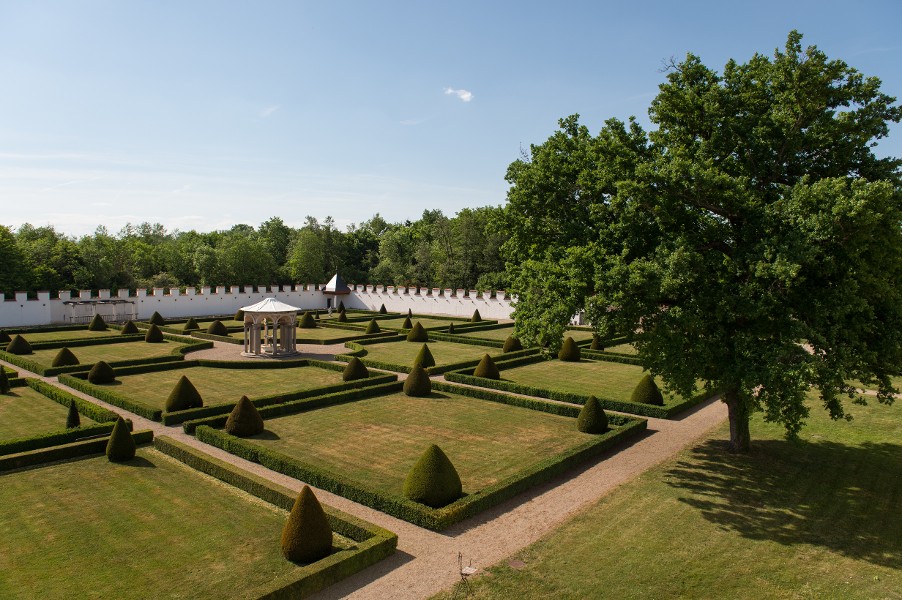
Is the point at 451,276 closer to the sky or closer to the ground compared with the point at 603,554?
closer to the sky

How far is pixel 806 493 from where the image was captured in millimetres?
15445

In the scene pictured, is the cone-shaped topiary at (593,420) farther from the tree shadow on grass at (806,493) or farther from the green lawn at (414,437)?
the tree shadow on grass at (806,493)

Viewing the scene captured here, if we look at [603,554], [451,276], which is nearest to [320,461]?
[603,554]

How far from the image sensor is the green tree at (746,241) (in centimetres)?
1366

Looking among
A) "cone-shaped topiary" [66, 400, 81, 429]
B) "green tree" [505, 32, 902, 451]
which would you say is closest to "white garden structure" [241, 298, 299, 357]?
"cone-shaped topiary" [66, 400, 81, 429]

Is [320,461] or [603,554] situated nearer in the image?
[603,554]

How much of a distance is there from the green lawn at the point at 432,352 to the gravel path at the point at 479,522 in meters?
15.6

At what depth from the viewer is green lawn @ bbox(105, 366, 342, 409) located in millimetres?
24828

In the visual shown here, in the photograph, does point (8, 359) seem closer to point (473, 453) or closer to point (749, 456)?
point (473, 453)

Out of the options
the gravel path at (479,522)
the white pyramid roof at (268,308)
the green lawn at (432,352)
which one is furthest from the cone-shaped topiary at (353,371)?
the white pyramid roof at (268,308)

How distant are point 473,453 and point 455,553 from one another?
5952 mm

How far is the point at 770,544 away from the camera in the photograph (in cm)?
1263

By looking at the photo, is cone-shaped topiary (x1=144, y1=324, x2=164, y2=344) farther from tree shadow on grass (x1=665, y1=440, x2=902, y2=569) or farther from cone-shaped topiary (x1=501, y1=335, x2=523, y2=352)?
tree shadow on grass (x1=665, y1=440, x2=902, y2=569)

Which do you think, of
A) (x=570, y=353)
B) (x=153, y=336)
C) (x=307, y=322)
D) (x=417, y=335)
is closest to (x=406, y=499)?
(x=570, y=353)
